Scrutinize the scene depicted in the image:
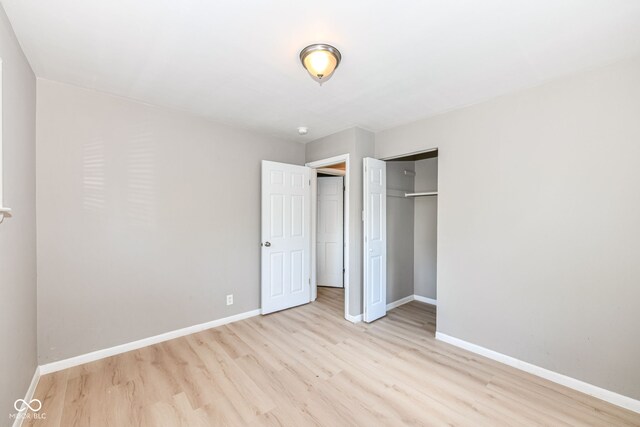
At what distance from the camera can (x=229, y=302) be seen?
3326mm

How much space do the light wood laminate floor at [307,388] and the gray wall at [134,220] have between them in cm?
39

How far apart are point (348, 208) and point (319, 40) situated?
1.98 metres

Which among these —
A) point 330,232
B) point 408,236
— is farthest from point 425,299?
point 330,232

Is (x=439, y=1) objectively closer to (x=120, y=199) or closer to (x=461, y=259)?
(x=461, y=259)

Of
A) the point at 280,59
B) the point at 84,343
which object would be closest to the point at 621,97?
the point at 280,59

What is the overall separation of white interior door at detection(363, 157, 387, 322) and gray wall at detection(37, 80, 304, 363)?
1479mm

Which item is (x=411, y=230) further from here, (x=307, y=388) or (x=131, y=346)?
(x=131, y=346)

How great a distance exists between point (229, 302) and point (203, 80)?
8.15ft

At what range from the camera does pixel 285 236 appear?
12.2ft

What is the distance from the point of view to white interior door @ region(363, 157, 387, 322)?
10.9ft

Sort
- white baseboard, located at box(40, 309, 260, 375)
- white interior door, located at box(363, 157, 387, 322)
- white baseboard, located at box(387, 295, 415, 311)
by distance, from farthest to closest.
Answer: white baseboard, located at box(387, 295, 415, 311) → white interior door, located at box(363, 157, 387, 322) → white baseboard, located at box(40, 309, 260, 375)

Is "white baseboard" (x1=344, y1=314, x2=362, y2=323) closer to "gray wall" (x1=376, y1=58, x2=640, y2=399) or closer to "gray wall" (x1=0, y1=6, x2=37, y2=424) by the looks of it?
"gray wall" (x1=376, y1=58, x2=640, y2=399)

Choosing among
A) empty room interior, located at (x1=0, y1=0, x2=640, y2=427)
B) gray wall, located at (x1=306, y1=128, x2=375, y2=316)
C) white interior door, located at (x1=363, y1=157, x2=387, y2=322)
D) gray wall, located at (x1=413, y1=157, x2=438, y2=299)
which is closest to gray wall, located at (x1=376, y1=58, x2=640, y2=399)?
empty room interior, located at (x1=0, y1=0, x2=640, y2=427)

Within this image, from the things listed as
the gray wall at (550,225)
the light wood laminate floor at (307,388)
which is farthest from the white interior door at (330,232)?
the gray wall at (550,225)
